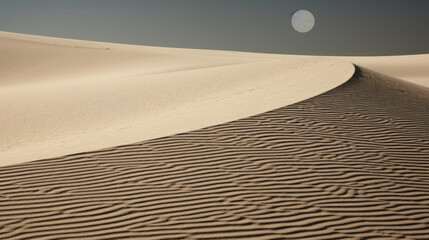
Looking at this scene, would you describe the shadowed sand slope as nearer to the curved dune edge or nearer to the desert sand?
the desert sand

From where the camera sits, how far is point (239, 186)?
6.46m

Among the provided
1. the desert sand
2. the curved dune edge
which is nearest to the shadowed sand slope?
the desert sand

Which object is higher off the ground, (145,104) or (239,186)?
(145,104)

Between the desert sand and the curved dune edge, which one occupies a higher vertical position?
the curved dune edge

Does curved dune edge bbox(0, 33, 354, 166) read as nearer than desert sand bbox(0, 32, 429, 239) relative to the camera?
No

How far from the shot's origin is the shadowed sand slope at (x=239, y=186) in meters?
5.39

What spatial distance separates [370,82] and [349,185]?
27.1ft

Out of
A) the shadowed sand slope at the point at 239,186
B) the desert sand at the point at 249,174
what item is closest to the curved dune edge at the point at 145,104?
the desert sand at the point at 249,174

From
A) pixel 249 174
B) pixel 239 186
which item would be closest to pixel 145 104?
pixel 249 174

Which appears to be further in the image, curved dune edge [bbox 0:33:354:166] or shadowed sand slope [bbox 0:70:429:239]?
curved dune edge [bbox 0:33:354:166]

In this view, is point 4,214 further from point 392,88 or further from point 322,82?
point 392,88

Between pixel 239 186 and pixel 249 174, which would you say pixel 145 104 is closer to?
pixel 249 174

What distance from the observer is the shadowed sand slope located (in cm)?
539

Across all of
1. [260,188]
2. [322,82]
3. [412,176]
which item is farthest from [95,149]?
[322,82]
